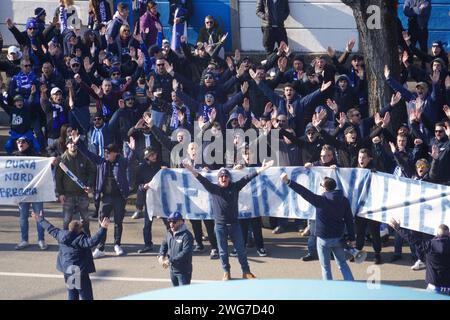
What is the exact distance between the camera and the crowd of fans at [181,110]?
1326 cm

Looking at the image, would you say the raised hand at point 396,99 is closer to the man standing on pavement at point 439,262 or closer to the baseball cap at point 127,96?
the baseball cap at point 127,96

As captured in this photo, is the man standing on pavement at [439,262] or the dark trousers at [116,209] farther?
the dark trousers at [116,209]

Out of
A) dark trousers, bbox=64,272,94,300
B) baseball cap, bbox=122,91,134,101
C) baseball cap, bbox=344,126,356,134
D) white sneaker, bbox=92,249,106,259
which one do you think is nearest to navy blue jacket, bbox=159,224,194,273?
dark trousers, bbox=64,272,94,300

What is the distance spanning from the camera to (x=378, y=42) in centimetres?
1552

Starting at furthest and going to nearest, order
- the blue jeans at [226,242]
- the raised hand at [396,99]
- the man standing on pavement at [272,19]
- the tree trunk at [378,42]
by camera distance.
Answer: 1. the man standing on pavement at [272,19]
2. the tree trunk at [378,42]
3. the raised hand at [396,99]
4. the blue jeans at [226,242]

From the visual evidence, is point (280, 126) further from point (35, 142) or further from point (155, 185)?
point (35, 142)

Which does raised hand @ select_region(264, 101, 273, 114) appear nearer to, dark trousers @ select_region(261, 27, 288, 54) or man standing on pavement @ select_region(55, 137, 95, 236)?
man standing on pavement @ select_region(55, 137, 95, 236)

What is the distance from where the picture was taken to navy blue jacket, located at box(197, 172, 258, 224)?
39.8 feet

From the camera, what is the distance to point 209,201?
13203 millimetres

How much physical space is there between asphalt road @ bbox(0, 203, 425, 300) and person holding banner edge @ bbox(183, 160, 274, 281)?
32 cm

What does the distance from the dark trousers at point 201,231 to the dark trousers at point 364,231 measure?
6.37ft

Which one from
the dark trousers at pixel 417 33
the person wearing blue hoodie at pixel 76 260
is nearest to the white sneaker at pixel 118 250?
the person wearing blue hoodie at pixel 76 260
